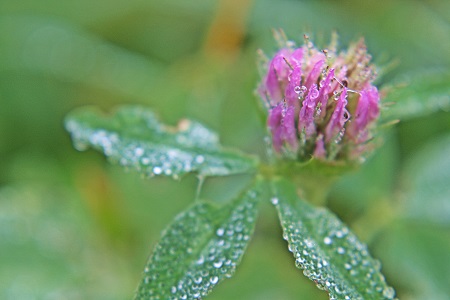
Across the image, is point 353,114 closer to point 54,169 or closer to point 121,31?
point 54,169

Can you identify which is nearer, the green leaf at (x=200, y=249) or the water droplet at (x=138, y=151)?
the green leaf at (x=200, y=249)

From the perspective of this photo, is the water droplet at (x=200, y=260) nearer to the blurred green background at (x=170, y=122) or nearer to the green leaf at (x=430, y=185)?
the blurred green background at (x=170, y=122)

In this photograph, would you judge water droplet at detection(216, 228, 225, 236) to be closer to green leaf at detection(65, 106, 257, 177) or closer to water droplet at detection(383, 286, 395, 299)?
green leaf at detection(65, 106, 257, 177)

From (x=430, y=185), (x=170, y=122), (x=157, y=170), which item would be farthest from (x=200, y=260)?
(x=170, y=122)

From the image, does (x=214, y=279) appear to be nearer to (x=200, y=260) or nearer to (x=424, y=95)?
(x=200, y=260)

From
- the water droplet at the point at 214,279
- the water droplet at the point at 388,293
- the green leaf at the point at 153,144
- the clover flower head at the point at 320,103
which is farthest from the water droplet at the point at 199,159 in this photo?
the water droplet at the point at 388,293

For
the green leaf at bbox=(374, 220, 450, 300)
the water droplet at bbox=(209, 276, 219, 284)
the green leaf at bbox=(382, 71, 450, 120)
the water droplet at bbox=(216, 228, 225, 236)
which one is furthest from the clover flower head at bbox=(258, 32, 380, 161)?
the green leaf at bbox=(374, 220, 450, 300)

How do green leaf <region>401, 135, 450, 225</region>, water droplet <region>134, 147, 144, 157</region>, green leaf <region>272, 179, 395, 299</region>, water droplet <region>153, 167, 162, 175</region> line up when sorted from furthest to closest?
green leaf <region>401, 135, 450, 225</region> → water droplet <region>134, 147, 144, 157</region> → water droplet <region>153, 167, 162, 175</region> → green leaf <region>272, 179, 395, 299</region>
